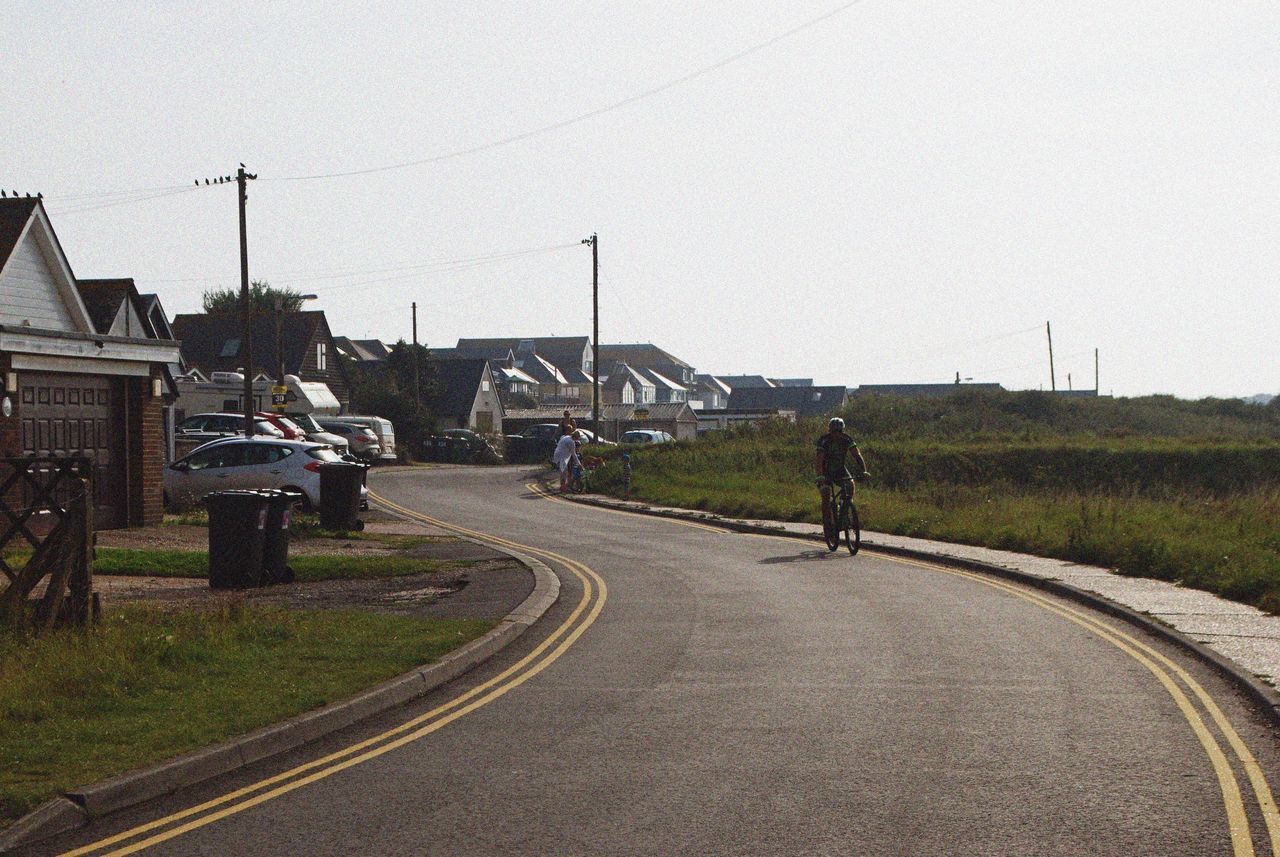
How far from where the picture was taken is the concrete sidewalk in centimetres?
1148

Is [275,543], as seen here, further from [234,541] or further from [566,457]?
[566,457]

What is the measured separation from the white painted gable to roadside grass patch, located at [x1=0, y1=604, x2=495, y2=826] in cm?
1353

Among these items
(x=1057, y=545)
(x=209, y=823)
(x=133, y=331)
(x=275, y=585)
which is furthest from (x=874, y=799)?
(x=133, y=331)

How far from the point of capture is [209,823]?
6805 mm

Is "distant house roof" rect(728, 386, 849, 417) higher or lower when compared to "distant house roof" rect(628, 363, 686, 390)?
lower

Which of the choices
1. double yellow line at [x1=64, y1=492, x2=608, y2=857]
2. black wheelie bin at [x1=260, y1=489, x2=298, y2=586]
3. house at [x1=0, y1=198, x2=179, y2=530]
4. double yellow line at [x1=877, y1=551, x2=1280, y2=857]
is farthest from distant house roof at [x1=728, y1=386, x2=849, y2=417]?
double yellow line at [x1=64, y1=492, x2=608, y2=857]

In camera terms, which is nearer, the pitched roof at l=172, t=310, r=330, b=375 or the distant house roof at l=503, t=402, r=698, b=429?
the pitched roof at l=172, t=310, r=330, b=375

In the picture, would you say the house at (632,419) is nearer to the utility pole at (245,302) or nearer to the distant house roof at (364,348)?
the distant house roof at (364,348)

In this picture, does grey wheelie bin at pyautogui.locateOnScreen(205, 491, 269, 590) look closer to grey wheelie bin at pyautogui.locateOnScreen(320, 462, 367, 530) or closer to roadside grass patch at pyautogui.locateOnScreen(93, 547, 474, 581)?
roadside grass patch at pyautogui.locateOnScreen(93, 547, 474, 581)

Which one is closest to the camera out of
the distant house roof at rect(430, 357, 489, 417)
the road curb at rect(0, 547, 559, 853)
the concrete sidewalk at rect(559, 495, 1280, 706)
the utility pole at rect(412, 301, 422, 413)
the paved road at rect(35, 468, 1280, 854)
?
the paved road at rect(35, 468, 1280, 854)

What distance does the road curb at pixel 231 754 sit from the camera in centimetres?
664

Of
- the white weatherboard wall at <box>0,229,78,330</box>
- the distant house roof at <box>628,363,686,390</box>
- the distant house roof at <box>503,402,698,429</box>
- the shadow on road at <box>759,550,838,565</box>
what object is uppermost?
the distant house roof at <box>628,363,686,390</box>

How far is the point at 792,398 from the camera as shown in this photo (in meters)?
141

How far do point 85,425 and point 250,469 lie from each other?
157 inches
